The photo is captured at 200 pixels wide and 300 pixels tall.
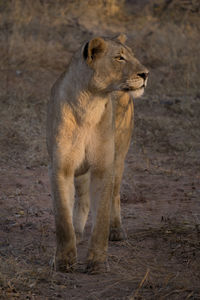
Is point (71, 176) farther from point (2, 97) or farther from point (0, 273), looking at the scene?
point (2, 97)

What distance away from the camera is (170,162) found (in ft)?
23.7

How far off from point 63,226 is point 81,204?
34.4 inches

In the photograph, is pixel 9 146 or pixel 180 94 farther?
pixel 180 94

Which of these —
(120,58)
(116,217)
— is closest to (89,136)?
(120,58)

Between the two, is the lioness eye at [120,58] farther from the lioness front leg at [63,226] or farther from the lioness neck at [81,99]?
the lioness front leg at [63,226]

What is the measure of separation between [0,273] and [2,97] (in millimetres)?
5144

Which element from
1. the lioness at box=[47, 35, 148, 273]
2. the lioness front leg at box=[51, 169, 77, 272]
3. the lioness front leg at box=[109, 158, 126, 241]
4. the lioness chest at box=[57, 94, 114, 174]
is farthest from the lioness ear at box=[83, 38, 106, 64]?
the lioness front leg at box=[109, 158, 126, 241]

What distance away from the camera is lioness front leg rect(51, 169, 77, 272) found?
376cm

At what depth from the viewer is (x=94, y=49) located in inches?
153

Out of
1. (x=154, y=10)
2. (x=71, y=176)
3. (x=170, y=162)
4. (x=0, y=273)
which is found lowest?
(x=170, y=162)

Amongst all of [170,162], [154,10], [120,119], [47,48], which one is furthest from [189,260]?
[154,10]

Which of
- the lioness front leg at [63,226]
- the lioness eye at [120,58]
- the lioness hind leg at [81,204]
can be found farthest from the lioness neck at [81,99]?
the lioness hind leg at [81,204]

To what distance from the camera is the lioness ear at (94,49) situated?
3.82 m

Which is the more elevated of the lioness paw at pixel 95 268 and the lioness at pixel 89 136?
the lioness at pixel 89 136
